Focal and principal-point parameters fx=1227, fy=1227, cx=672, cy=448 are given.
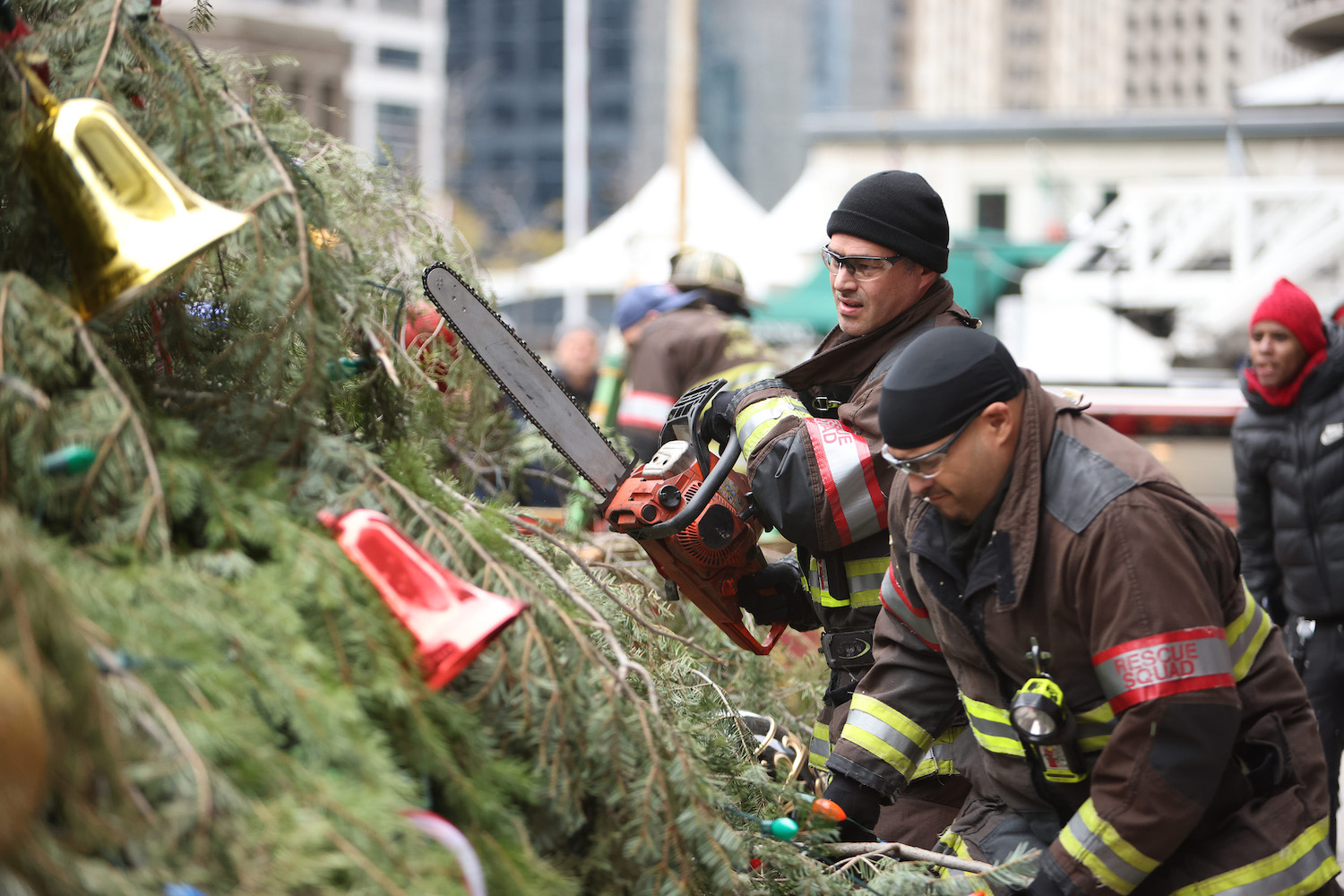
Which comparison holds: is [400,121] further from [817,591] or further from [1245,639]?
[1245,639]

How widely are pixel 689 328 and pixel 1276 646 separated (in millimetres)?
3222

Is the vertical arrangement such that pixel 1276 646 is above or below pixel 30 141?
below

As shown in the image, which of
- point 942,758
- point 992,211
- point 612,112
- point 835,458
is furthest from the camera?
point 612,112

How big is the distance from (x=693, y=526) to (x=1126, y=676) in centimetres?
98

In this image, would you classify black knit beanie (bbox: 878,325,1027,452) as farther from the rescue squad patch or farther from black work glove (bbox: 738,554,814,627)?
black work glove (bbox: 738,554,814,627)

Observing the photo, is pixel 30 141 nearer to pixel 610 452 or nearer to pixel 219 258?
pixel 219 258

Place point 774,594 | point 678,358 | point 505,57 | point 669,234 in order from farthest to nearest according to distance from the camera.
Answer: point 505,57 → point 669,234 → point 678,358 → point 774,594

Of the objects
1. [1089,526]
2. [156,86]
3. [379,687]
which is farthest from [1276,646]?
[156,86]

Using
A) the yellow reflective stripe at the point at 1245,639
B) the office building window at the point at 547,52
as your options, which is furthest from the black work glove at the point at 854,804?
the office building window at the point at 547,52

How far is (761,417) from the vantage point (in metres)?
2.55

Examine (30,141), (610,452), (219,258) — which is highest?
(30,141)

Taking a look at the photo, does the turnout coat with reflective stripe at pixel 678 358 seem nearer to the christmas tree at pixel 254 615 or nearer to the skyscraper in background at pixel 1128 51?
the christmas tree at pixel 254 615

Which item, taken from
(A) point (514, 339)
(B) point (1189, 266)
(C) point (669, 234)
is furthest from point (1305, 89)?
(A) point (514, 339)

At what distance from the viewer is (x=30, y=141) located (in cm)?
158
